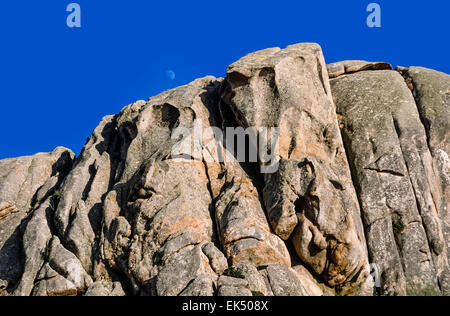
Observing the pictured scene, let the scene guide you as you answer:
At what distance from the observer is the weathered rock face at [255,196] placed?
30.1 m

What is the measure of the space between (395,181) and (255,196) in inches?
387

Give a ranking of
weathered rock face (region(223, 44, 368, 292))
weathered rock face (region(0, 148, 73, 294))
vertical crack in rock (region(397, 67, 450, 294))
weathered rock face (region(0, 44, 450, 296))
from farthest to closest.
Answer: vertical crack in rock (region(397, 67, 450, 294)) → weathered rock face (region(0, 148, 73, 294)) → weathered rock face (region(223, 44, 368, 292)) → weathered rock face (region(0, 44, 450, 296))

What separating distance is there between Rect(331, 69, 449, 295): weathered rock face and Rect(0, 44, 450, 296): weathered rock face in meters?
0.09

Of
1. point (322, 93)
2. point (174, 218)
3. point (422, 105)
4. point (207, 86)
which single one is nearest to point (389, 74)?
point (422, 105)

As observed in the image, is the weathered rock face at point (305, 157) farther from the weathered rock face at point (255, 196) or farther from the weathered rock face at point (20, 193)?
the weathered rock face at point (20, 193)

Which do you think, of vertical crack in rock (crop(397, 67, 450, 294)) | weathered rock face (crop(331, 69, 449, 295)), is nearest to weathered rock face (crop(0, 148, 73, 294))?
weathered rock face (crop(331, 69, 449, 295))

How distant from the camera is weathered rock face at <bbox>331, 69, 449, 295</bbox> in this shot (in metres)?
32.2

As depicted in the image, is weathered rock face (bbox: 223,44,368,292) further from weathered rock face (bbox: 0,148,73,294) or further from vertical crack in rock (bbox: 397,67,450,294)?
weathered rock face (bbox: 0,148,73,294)

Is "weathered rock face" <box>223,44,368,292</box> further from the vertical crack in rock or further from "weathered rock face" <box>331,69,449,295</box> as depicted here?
the vertical crack in rock

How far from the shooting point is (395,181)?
115ft

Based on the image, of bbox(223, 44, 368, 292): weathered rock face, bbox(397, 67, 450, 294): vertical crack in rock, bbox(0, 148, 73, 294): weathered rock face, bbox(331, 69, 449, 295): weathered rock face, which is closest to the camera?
bbox(223, 44, 368, 292): weathered rock face

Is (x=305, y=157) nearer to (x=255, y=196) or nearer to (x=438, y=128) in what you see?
(x=255, y=196)

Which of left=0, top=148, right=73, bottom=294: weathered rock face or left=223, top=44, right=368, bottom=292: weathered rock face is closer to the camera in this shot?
left=223, top=44, right=368, bottom=292: weathered rock face

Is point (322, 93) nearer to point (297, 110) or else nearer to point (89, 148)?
point (297, 110)
